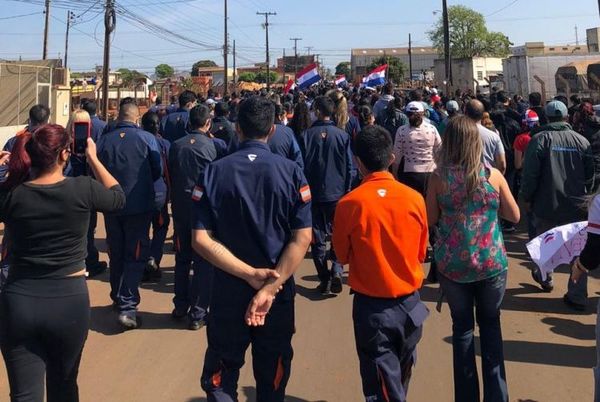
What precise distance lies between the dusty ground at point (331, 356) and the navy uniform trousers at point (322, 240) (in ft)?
1.01

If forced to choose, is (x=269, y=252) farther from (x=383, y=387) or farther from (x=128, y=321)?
(x=128, y=321)

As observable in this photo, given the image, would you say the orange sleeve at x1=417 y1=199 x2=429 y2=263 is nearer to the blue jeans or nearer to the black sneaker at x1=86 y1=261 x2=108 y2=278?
the blue jeans

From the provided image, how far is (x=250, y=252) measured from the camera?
2760mm

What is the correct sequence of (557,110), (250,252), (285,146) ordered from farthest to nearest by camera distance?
(285,146) < (557,110) < (250,252)

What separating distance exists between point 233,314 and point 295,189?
0.70 meters

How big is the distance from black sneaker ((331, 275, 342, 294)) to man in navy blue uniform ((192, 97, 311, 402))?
3.10 m

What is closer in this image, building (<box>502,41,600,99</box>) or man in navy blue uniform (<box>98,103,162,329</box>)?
man in navy blue uniform (<box>98,103,162,329</box>)

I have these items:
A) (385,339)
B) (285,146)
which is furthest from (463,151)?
(285,146)

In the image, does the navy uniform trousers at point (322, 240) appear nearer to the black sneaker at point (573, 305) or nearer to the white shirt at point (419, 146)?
the white shirt at point (419, 146)

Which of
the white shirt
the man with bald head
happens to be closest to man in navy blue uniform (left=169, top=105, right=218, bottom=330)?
the white shirt

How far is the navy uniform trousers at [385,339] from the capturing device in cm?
285

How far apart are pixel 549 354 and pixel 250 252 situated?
2919 mm

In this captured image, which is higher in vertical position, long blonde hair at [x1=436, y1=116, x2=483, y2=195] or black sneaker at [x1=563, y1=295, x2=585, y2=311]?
long blonde hair at [x1=436, y1=116, x2=483, y2=195]

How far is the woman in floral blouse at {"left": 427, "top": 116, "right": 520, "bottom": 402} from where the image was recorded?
319 cm
